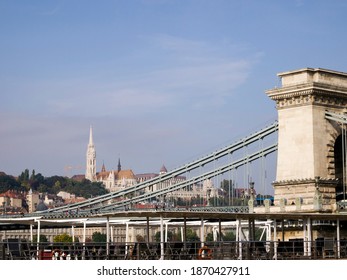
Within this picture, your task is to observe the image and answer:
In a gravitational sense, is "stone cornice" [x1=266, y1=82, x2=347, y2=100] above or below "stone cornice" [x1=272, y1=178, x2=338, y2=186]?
above

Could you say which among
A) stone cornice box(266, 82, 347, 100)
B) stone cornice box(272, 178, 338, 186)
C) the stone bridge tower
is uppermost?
stone cornice box(266, 82, 347, 100)

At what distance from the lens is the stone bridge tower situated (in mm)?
53031

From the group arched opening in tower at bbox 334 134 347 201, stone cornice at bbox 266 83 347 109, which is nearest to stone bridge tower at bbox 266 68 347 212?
stone cornice at bbox 266 83 347 109

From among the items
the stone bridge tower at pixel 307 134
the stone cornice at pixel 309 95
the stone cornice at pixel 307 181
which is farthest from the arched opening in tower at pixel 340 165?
the stone cornice at pixel 309 95

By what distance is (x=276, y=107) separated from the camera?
55.4 metres

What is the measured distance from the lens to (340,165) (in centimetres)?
5634

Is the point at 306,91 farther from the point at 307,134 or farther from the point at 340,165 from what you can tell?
the point at 340,165

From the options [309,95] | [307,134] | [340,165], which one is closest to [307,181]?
[307,134]

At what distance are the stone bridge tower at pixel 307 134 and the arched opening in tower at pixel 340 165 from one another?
0.14 meters

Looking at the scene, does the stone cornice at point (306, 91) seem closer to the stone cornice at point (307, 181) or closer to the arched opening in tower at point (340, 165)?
the arched opening in tower at point (340, 165)

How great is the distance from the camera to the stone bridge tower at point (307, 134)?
53.0m

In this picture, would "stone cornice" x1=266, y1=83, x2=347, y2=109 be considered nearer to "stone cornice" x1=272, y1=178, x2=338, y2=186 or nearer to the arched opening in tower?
the arched opening in tower

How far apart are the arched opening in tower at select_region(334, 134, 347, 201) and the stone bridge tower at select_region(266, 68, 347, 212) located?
14cm
